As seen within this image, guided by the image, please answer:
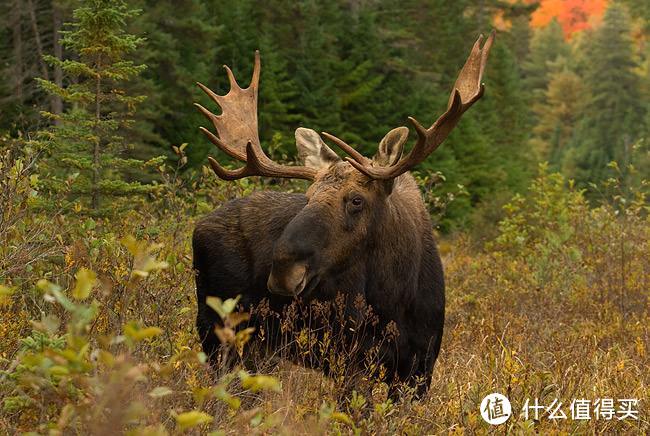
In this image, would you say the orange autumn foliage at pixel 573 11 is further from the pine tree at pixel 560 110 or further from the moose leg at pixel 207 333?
the moose leg at pixel 207 333

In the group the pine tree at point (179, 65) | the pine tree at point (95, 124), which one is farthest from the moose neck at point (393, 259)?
the pine tree at point (179, 65)

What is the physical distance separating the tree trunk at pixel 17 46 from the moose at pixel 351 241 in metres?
Answer: 16.3

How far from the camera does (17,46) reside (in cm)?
2156

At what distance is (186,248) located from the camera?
759cm

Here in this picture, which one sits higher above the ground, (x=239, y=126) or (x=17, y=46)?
(x=17, y=46)

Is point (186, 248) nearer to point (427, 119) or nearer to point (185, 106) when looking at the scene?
point (185, 106)

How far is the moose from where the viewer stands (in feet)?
16.8

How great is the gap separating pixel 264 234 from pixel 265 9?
82.2ft

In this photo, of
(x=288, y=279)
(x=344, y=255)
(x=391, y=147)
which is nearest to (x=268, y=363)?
(x=288, y=279)

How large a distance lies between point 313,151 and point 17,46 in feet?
58.7

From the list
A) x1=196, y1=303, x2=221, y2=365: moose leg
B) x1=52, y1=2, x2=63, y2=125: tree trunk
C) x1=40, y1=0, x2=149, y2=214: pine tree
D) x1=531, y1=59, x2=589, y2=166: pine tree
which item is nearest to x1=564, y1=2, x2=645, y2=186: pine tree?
x1=531, y1=59, x2=589, y2=166: pine tree

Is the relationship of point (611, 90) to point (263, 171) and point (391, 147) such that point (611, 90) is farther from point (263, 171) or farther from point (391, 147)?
point (263, 171)

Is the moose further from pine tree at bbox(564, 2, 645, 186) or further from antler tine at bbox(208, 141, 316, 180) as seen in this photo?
pine tree at bbox(564, 2, 645, 186)

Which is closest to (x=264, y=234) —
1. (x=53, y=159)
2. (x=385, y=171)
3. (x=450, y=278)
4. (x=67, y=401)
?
(x=385, y=171)
